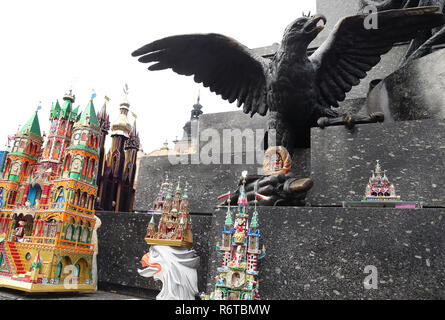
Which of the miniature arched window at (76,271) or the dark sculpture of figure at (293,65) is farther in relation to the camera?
the miniature arched window at (76,271)

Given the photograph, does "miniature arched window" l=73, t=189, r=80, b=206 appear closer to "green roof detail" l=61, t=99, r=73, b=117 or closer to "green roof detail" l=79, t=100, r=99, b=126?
"green roof detail" l=79, t=100, r=99, b=126

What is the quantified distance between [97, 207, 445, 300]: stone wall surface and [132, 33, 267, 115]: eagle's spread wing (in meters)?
1.94

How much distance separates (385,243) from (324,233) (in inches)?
17.3

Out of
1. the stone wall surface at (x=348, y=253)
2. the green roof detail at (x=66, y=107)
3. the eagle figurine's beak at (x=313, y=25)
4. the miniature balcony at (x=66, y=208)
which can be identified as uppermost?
the eagle figurine's beak at (x=313, y=25)

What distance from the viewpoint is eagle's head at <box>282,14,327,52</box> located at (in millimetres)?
3439

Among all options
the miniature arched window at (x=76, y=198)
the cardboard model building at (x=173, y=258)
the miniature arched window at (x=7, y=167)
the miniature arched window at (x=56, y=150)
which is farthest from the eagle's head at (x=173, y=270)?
the miniature arched window at (x=7, y=167)

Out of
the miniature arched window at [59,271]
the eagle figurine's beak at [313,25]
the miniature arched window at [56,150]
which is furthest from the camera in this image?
the miniature arched window at [56,150]

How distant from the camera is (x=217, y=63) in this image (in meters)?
4.33

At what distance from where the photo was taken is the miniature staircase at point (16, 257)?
3732 millimetres

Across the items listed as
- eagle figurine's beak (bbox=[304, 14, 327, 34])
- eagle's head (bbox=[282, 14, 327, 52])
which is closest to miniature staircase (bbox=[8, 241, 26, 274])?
eagle's head (bbox=[282, 14, 327, 52])

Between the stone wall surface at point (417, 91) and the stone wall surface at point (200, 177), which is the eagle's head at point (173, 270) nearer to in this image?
the stone wall surface at point (200, 177)

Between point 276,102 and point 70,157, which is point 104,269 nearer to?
point 70,157

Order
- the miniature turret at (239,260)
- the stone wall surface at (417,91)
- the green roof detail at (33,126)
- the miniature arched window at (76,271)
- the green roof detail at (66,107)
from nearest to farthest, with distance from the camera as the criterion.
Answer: the miniature turret at (239,260), the stone wall surface at (417,91), the miniature arched window at (76,271), the green roof detail at (66,107), the green roof detail at (33,126)
